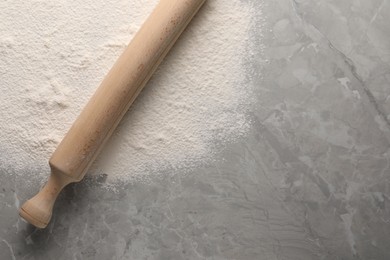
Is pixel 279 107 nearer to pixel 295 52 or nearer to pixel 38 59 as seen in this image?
pixel 295 52

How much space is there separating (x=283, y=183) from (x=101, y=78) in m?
0.37

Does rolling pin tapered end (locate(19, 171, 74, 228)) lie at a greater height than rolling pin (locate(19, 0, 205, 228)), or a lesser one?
lesser

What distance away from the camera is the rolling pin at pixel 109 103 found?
2.77 feet

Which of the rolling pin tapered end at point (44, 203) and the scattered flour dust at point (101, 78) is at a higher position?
the scattered flour dust at point (101, 78)

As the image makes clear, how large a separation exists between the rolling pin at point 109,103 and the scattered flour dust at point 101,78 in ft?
0.17

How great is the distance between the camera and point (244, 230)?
0.93 metres

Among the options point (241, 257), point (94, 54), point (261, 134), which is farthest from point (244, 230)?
point (94, 54)

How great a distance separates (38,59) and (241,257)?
490mm

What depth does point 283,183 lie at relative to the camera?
94 cm

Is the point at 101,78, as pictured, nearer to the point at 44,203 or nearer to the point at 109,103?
the point at 109,103

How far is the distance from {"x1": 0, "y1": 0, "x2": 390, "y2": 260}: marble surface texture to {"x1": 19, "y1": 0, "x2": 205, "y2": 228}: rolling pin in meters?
0.06

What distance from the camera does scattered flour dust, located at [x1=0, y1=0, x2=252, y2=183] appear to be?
3.03 feet

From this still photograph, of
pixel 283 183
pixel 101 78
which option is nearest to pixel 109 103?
pixel 101 78

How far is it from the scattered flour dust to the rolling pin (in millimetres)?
52
